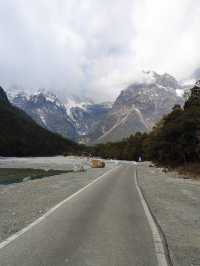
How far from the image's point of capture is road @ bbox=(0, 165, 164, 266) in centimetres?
765

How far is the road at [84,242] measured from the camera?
7652mm

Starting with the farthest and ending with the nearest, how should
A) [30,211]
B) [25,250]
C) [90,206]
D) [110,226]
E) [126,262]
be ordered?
[90,206] → [30,211] → [110,226] → [25,250] → [126,262]

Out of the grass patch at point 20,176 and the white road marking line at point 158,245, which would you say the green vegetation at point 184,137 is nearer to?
the grass patch at point 20,176

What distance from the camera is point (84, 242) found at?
30.6 ft

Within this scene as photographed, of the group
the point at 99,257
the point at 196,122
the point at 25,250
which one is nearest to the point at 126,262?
the point at 99,257

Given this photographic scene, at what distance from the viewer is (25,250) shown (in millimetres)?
8250

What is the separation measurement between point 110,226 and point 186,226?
113 inches

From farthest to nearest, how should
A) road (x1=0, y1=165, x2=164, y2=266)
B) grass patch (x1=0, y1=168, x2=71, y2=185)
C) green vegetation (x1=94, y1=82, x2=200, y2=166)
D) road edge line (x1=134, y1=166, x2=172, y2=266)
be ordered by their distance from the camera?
green vegetation (x1=94, y1=82, x2=200, y2=166) < grass patch (x1=0, y1=168, x2=71, y2=185) < road edge line (x1=134, y1=166, x2=172, y2=266) < road (x1=0, y1=165, x2=164, y2=266)

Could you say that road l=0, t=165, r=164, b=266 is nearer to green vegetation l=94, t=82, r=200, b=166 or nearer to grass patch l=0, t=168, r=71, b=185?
grass patch l=0, t=168, r=71, b=185

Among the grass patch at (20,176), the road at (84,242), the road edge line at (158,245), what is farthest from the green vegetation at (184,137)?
the road at (84,242)

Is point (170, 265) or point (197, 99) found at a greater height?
point (197, 99)

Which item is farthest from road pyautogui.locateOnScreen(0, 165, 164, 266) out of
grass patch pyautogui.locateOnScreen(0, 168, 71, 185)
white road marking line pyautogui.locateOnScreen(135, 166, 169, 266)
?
grass patch pyautogui.locateOnScreen(0, 168, 71, 185)

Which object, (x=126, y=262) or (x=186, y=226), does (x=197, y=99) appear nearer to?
(x=186, y=226)

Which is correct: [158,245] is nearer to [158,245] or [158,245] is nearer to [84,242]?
[158,245]
